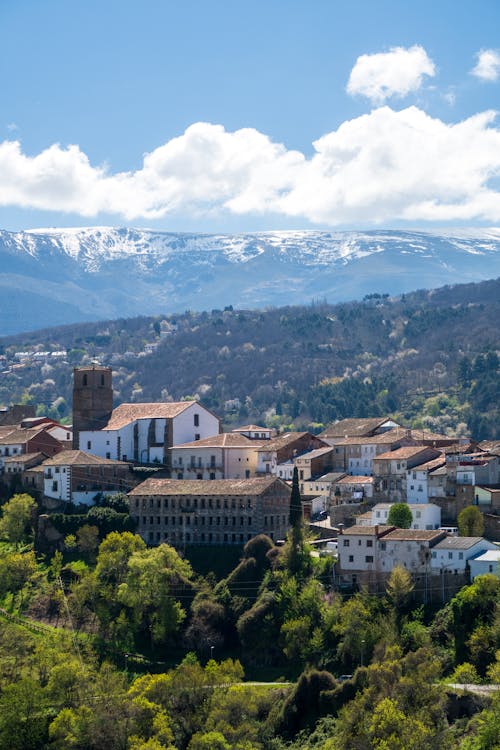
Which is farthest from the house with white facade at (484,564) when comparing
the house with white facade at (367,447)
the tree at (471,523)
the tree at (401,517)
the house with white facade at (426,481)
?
the house with white facade at (367,447)

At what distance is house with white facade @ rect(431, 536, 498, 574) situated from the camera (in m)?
114

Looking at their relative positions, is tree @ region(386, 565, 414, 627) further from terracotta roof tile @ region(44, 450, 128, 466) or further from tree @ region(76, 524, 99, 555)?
terracotta roof tile @ region(44, 450, 128, 466)

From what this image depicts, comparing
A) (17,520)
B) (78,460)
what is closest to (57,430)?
(78,460)

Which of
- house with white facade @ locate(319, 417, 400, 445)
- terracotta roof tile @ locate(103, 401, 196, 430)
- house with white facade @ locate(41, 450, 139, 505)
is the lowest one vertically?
house with white facade @ locate(41, 450, 139, 505)

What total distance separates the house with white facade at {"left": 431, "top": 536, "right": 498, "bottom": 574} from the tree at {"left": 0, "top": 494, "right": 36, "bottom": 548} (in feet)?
→ 146

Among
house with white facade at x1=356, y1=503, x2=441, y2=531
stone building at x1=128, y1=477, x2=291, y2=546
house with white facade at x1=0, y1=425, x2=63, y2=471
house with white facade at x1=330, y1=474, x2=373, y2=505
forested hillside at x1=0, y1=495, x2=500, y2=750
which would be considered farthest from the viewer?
house with white facade at x1=0, y1=425, x2=63, y2=471

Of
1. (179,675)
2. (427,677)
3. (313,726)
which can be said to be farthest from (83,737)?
(427,677)

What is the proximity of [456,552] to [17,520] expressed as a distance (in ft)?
154

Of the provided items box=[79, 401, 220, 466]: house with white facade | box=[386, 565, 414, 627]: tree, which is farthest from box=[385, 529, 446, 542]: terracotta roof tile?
box=[79, 401, 220, 466]: house with white facade

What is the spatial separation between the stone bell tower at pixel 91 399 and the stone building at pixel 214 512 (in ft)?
88.1

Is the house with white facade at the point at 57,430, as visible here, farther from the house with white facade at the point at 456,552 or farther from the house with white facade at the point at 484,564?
the house with white facade at the point at 484,564

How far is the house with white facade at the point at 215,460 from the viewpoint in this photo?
146875mm

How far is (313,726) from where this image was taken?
104 metres

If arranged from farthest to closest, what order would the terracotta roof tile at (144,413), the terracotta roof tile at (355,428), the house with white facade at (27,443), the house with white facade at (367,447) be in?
the house with white facade at (27,443) → the terracotta roof tile at (144,413) → the terracotta roof tile at (355,428) → the house with white facade at (367,447)
